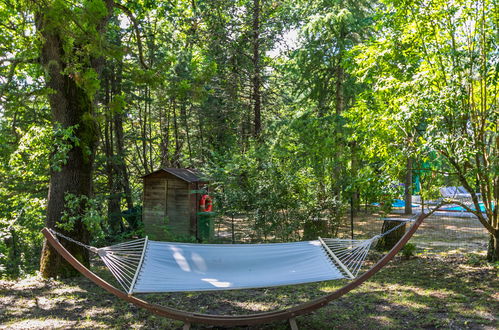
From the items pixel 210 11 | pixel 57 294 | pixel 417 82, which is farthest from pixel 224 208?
pixel 210 11

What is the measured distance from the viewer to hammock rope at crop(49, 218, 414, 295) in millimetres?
3129

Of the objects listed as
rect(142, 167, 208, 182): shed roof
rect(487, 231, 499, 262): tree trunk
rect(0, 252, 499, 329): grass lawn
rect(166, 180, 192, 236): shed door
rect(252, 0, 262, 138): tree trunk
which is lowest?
rect(0, 252, 499, 329): grass lawn

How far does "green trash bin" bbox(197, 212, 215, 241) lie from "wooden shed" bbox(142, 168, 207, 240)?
0.09 meters

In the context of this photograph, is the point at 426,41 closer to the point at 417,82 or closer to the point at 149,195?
the point at 417,82

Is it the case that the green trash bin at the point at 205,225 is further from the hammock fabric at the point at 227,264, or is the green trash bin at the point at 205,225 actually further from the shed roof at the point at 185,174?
the hammock fabric at the point at 227,264

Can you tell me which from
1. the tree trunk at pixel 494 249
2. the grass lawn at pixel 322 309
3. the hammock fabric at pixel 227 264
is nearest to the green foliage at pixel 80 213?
the grass lawn at pixel 322 309

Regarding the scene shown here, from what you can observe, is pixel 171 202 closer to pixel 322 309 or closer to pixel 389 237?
pixel 389 237

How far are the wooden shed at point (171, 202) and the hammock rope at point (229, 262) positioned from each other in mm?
3808

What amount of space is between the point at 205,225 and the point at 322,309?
13.6ft

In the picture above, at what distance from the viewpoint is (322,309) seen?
13.1 ft

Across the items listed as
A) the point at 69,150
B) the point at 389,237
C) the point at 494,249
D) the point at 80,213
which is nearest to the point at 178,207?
the point at 80,213

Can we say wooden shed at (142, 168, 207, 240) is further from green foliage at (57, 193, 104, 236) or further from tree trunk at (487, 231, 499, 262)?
tree trunk at (487, 231, 499, 262)

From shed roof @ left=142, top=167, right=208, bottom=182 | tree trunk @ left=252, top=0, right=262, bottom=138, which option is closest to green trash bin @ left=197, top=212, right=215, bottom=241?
shed roof @ left=142, top=167, right=208, bottom=182

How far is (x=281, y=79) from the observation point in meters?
11.4
